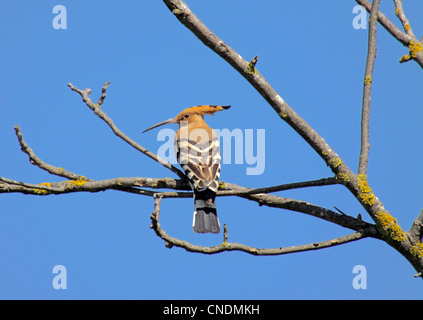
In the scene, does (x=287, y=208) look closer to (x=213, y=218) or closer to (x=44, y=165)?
(x=213, y=218)

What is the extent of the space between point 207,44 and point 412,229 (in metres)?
1.73

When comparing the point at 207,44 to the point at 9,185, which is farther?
the point at 9,185

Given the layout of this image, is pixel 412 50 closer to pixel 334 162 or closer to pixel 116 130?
pixel 334 162

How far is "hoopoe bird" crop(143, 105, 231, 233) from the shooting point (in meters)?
4.41

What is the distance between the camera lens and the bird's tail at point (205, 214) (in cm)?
451

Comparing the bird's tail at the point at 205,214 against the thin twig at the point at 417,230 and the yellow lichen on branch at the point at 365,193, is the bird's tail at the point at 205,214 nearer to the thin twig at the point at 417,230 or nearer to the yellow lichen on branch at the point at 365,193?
the yellow lichen on branch at the point at 365,193

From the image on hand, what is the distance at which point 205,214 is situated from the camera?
181 inches

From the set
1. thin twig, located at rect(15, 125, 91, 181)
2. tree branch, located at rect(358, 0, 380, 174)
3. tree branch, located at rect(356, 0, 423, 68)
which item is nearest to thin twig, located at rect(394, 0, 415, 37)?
tree branch, located at rect(356, 0, 423, 68)

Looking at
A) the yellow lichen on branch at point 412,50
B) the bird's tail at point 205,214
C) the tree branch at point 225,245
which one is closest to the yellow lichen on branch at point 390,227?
the tree branch at point 225,245

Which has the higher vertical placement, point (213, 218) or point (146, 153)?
point (146, 153)

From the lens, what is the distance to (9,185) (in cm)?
370

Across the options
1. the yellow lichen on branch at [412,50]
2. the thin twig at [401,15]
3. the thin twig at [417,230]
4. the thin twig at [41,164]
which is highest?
the thin twig at [401,15]

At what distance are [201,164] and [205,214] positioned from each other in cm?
43

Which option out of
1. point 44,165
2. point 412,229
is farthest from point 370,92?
point 44,165
